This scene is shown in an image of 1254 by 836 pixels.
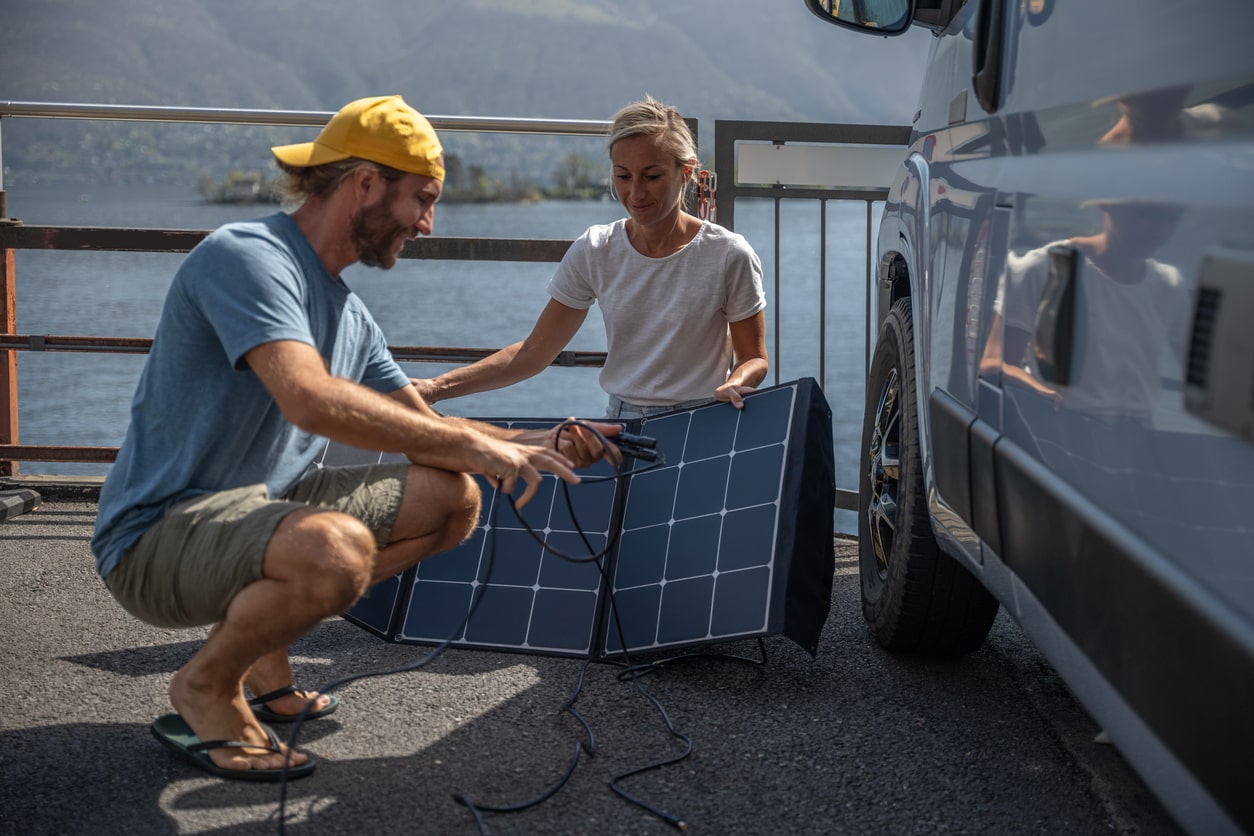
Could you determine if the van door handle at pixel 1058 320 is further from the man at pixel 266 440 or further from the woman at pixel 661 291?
the woman at pixel 661 291

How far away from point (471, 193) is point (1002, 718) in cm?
614

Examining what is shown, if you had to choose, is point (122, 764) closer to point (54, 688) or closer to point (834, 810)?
point (54, 688)

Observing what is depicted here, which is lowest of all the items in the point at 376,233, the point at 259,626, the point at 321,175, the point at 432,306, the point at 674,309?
the point at 432,306

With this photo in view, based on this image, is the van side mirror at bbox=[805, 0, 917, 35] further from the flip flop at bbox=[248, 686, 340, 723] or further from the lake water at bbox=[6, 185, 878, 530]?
the flip flop at bbox=[248, 686, 340, 723]

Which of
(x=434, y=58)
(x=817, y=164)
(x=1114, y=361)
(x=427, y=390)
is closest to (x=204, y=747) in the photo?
(x=427, y=390)

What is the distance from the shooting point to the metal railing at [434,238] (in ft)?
16.3

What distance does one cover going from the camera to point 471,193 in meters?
8.52

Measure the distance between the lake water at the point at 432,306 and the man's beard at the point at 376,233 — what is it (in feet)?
3.50

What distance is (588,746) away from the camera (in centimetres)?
298

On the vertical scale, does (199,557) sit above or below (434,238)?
below

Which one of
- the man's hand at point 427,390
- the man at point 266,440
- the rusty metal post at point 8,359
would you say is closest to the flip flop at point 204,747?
the man at point 266,440

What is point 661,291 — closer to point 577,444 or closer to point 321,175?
point 577,444

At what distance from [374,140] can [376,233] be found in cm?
21

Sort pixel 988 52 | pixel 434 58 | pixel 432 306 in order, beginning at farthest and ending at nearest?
1. pixel 434 58
2. pixel 432 306
3. pixel 988 52
